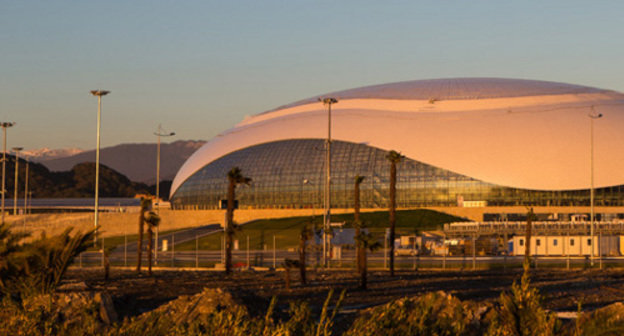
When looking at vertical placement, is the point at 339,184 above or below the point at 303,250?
above

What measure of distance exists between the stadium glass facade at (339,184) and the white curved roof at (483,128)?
1.10 metres

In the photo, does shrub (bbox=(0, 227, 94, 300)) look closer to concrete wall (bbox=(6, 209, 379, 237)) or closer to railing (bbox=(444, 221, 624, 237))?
railing (bbox=(444, 221, 624, 237))

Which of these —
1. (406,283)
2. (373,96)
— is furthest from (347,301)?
(373,96)

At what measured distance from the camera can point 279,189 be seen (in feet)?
371

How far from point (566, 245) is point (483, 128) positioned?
3728 centimetres

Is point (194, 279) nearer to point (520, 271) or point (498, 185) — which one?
point (520, 271)

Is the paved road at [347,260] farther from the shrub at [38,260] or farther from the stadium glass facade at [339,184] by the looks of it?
the stadium glass facade at [339,184]

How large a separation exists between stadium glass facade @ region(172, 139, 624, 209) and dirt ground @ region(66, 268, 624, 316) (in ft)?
156

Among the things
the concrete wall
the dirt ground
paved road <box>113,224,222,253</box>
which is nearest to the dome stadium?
the concrete wall

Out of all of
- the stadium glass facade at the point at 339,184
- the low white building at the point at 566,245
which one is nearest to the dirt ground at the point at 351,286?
the low white building at the point at 566,245

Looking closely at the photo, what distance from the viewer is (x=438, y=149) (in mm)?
104688

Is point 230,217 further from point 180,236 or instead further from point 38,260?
point 180,236

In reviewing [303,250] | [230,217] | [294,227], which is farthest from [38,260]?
[294,227]

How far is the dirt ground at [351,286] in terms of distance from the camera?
34.7 m
